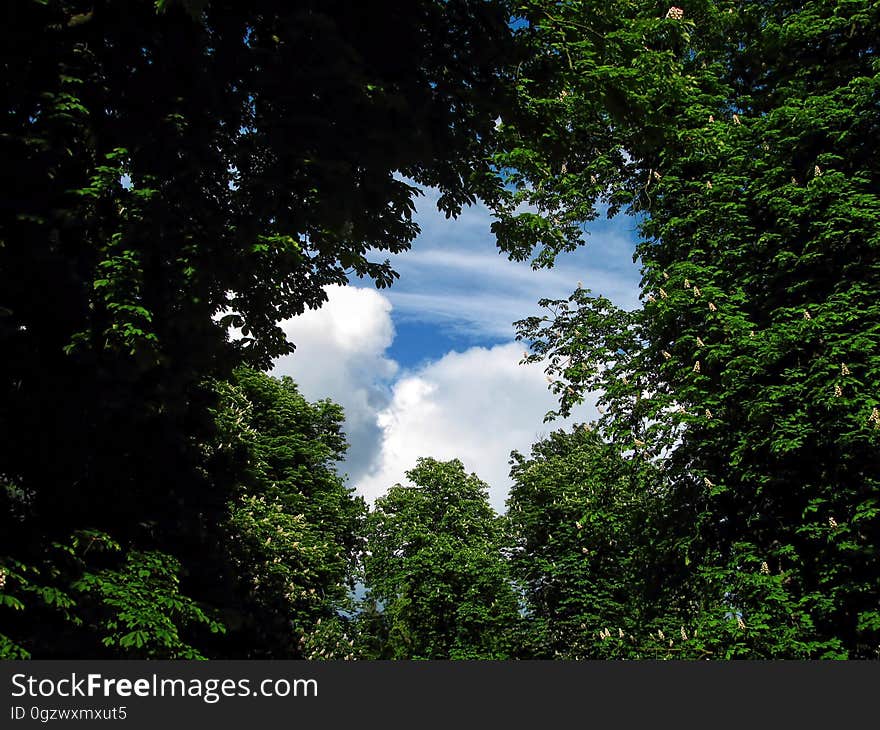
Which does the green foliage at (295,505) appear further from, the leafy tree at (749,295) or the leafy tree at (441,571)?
the leafy tree at (749,295)

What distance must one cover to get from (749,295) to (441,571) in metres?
23.1

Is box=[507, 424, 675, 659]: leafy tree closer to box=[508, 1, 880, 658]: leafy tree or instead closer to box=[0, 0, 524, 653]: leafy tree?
box=[508, 1, 880, 658]: leafy tree

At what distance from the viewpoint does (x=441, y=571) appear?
34000mm

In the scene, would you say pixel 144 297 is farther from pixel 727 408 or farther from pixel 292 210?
pixel 727 408

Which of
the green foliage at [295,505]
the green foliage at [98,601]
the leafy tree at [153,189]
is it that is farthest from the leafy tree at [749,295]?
the green foliage at [295,505]

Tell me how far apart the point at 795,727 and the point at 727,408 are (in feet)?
29.5

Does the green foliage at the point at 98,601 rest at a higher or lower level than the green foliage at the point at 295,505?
lower

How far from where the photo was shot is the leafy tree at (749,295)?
39.0ft

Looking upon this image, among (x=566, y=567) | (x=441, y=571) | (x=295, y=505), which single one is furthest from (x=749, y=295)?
(x=441, y=571)

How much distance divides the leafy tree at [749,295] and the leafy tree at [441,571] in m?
18.9

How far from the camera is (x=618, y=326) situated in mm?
16625

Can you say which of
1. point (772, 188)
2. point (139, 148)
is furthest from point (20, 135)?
point (772, 188)

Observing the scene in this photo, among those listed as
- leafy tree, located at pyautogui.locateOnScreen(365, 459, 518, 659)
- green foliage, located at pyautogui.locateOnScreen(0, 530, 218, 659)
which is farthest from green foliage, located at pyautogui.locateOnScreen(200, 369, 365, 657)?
green foliage, located at pyautogui.locateOnScreen(0, 530, 218, 659)

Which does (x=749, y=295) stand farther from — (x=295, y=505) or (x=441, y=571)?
(x=441, y=571)
